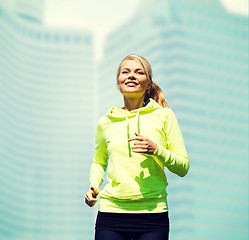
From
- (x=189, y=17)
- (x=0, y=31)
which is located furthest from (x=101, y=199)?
(x=0, y=31)

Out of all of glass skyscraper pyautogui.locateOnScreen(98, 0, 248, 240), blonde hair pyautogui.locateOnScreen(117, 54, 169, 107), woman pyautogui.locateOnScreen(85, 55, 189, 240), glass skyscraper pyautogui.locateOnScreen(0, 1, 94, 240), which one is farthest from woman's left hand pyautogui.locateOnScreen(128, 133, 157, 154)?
glass skyscraper pyautogui.locateOnScreen(0, 1, 94, 240)

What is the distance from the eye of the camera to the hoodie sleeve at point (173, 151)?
6.57 feet

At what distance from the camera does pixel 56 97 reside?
12912cm

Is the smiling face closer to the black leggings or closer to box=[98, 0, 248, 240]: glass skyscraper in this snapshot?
the black leggings

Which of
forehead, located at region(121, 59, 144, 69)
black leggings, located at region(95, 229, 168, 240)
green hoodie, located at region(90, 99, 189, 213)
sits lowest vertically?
black leggings, located at region(95, 229, 168, 240)

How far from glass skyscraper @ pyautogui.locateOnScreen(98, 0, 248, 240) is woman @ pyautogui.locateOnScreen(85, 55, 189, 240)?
93747mm

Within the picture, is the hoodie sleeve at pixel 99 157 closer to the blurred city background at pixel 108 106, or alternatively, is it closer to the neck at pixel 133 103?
the neck at pixel 133 103

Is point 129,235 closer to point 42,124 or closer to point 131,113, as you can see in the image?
point 131,113

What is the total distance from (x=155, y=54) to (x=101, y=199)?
103138mm

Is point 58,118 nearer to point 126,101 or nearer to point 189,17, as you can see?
point 189,17

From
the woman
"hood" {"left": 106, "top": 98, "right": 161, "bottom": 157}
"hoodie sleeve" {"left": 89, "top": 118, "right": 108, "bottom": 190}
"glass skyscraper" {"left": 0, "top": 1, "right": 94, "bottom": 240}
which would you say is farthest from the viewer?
"glass skyscraper" {"left": 0, "top": 1, "right": 94, "bottom": 240}

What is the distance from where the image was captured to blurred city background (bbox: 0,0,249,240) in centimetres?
9894

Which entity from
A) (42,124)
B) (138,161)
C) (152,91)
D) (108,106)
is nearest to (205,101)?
(108,106)

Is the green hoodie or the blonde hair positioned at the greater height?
the blonde hair
